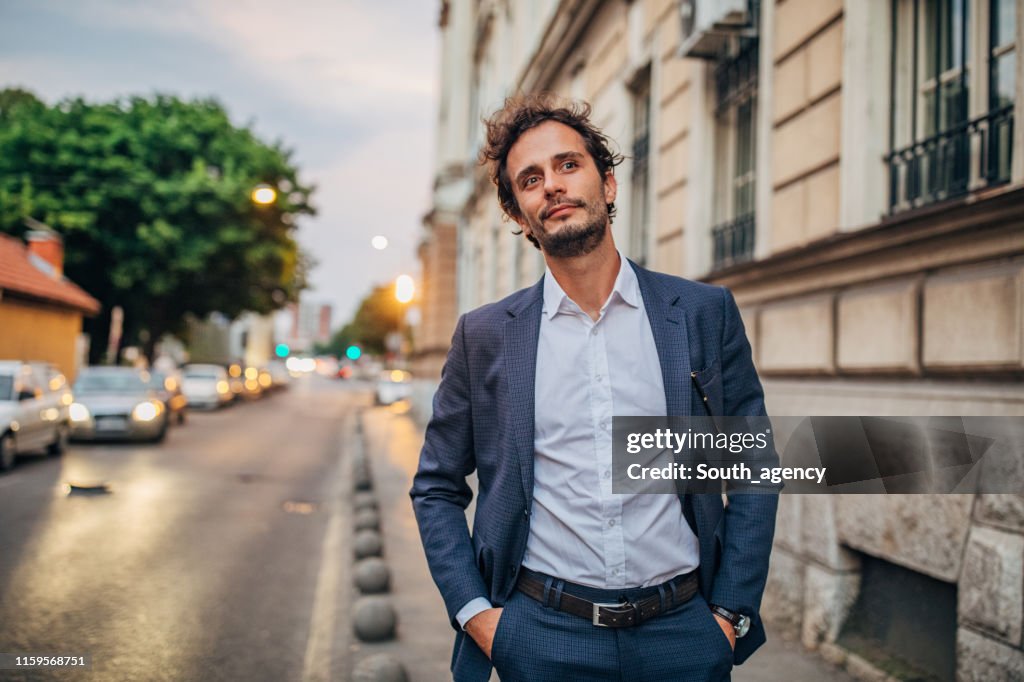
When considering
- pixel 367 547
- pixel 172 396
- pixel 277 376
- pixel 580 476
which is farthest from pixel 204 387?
pixel 580 476

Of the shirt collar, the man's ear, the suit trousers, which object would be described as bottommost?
the suit trousers

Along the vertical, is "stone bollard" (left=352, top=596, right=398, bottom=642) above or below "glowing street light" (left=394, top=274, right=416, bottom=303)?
below

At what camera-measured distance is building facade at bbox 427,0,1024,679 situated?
3.86 metres

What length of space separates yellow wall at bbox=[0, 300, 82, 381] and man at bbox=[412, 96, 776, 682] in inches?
971

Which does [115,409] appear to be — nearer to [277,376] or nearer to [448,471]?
[448,471]

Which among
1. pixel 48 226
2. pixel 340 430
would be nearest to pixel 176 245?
pixel 48 226

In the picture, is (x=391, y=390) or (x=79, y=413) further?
(x=391, y=390)

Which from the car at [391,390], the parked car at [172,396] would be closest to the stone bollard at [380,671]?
the parked car at [172,396]

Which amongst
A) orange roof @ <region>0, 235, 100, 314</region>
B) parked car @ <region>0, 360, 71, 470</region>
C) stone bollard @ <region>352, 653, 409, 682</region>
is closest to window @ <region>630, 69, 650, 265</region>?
stone bollard @ <region>352, 653, 409, 682</region>

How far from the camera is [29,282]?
80.4 feet

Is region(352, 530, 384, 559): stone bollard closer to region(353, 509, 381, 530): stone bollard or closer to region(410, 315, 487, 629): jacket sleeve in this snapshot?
region(353, 509, 381, 530): stone bollard

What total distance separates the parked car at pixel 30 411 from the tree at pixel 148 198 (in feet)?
54.7

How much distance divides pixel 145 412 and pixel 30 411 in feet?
14.6

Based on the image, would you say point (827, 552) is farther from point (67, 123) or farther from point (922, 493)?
point (67, 123)
